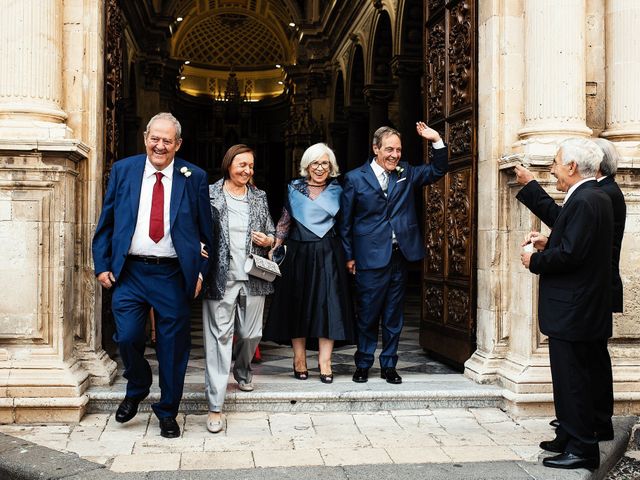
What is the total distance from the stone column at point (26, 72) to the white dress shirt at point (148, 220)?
861 mm

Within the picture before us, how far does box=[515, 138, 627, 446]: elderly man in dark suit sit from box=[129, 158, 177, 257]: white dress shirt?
6.96 feet

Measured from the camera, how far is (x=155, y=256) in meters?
4.70

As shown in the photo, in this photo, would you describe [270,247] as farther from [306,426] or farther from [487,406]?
[487,406]

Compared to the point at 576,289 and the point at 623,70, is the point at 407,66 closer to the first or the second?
the point at 623,70

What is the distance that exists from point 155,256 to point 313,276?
60.4 inches

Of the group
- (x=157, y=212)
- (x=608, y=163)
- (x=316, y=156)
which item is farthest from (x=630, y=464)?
(x=157, y=212)

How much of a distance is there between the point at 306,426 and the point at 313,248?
57.1 inches

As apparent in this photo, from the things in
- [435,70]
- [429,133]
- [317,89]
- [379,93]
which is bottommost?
[429,133]

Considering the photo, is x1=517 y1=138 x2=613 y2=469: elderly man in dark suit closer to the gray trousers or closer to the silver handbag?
the silver handbag

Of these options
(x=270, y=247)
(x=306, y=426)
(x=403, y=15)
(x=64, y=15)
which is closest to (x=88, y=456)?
(x=306, y=426)

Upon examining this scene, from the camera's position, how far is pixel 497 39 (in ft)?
19.2

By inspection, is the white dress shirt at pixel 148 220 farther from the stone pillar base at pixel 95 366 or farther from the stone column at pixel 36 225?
the stone pillar base at pixel 95 366

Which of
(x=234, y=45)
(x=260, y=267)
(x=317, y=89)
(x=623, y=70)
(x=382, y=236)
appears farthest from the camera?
(x=234, y=45)

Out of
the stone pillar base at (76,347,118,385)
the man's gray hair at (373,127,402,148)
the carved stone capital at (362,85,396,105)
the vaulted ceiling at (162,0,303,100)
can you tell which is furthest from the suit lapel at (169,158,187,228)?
the vaulted ceiling at (162,0,303,100)
